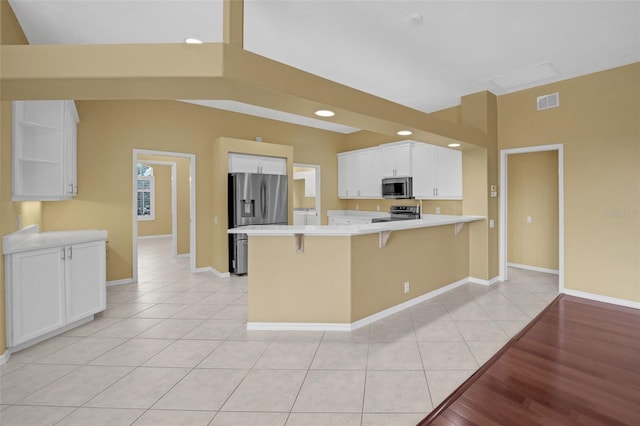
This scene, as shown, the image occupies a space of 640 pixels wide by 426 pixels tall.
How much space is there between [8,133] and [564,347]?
5138 millimetres

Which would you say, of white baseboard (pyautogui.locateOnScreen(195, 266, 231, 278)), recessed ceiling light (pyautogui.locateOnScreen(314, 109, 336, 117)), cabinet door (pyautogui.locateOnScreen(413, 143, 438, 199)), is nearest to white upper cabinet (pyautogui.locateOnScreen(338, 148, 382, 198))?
cabinet door (pyautogui.locateOnScreen(413, 143, 438, 199))

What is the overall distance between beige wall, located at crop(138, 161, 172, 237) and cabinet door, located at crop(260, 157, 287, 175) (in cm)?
620

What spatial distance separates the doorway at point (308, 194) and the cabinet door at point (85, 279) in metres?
4.13

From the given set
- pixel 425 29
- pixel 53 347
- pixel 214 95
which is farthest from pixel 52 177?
pixel 425 29

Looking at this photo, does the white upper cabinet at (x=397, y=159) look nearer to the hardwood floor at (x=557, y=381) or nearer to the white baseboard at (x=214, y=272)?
the hardwood floor at (x=557, y=381)

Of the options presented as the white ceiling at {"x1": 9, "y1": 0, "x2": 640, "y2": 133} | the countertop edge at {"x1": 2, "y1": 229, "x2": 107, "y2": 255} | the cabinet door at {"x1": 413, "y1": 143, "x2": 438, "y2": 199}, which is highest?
the white ceiling at {"x1": 9, "y1": 0, "x2": 640, "y2": 133}

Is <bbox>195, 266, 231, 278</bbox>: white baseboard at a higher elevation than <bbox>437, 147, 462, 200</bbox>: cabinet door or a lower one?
lower

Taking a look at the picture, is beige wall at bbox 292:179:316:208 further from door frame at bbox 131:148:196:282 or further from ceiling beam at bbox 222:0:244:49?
ceiling beam at bbox 222:0:244:49

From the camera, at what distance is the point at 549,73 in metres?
3.93

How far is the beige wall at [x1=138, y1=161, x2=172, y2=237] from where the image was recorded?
400 inches

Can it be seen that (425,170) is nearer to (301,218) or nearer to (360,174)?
(360,174)

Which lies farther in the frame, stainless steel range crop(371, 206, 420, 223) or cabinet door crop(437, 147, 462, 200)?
stainless steel range crop(371, 206, 420, 223)

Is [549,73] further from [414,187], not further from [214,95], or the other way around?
[214,95]

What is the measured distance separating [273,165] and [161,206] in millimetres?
6389
